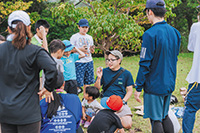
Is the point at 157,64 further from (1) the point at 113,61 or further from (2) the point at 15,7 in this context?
(2) the point at 15,7

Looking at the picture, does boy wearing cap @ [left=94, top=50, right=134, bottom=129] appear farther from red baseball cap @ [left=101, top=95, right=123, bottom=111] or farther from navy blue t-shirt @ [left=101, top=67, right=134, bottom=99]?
red baseball cap @ [left=101, top=95, right=123, bottom=111]

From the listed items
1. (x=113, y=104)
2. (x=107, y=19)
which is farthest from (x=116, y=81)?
(x=107, y=19)

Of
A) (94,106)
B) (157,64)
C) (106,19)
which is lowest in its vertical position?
(94,106)

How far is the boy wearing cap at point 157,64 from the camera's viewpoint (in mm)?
2895

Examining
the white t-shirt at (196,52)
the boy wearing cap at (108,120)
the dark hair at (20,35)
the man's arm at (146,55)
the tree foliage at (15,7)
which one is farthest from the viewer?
the tree foliage at (15,7)

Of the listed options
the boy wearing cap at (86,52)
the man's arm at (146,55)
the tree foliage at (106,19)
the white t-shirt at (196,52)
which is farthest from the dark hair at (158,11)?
the tree foliage at (106,19)

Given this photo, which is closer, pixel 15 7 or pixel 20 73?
pixel 20 73

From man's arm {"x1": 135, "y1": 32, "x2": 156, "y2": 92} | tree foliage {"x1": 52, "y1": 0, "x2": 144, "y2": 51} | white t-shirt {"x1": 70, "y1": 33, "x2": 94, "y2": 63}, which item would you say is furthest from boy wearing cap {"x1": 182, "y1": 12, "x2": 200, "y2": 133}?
tree foliage {"x1": 52, "y1": 0, "x2": 144, "y2": 51}

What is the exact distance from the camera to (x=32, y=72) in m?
2.22

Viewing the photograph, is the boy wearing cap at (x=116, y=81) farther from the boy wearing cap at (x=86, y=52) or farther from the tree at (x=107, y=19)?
the tree at (x=107, y=19)

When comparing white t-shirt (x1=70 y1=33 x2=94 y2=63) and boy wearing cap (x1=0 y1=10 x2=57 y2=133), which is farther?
white t-shirt (x1=70 y1=33 x2=94 y2=63)

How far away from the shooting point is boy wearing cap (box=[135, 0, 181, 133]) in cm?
289

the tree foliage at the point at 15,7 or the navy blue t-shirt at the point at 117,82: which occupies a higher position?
the tree foliage at the point at 15,7

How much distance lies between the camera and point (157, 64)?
9.66 feet
